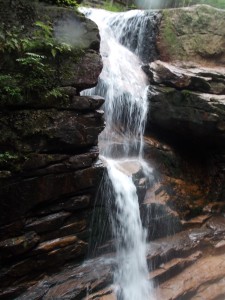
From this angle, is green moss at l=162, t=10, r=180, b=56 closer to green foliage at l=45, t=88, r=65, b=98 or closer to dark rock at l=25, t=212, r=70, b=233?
green foliage at l=45, t=88, r=65, b=98

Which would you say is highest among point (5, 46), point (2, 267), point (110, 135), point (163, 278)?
point (5, 46)

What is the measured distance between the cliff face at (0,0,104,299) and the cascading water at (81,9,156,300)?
87cm

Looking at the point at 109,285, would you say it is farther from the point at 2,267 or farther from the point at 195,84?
the point at 195,84

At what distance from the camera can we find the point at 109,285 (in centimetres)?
579

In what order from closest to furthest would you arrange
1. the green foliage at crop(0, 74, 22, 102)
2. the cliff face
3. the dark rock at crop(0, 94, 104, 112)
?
the green foliage at crop(0, 74, 22, 102) → the cliff face → the dark rock at crop(0, 94, 104, 112)

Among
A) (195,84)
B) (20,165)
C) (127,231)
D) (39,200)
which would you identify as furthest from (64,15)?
(127,231)

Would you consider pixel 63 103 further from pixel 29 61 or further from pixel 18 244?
pixel 18 244

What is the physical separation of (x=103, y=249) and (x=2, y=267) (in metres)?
2.05

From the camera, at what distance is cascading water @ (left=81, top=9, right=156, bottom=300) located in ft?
20.7

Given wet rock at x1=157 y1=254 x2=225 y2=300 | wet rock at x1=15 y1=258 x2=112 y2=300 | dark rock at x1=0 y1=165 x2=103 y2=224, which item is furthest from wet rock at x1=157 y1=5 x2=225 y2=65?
wet rock at x1=15 y1=258 x2=112 y2=300

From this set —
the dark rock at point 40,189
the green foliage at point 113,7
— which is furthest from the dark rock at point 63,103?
the green foliage at point 113,7

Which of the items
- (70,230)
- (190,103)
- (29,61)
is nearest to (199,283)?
(70,230)

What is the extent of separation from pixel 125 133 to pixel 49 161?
3108 mm

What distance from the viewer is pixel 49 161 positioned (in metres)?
5.27
